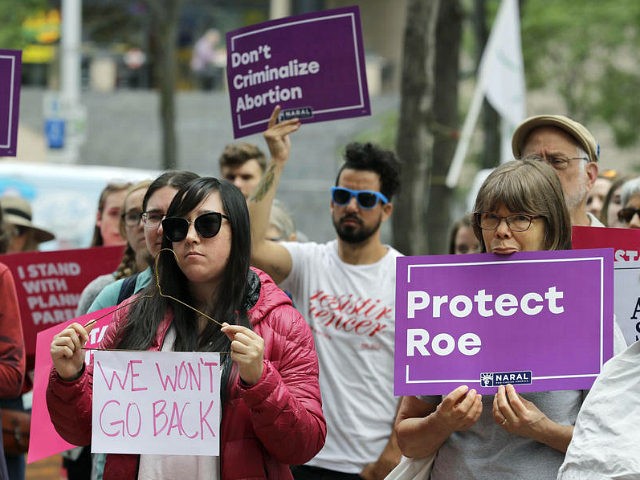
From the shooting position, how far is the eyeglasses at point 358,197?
5676mm

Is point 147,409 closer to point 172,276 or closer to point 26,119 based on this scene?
point 172,276

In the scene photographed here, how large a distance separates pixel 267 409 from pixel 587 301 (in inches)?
42.3

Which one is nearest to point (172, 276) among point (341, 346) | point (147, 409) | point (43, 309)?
point (147, 409)

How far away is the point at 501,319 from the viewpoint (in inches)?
159

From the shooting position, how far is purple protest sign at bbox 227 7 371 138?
5.83 metres

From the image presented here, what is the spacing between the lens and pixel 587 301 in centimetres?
403

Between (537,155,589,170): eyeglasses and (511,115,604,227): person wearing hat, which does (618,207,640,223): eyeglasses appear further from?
(537,155,589,170): eyeglasses

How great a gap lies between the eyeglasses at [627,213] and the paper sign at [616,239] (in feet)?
Answer: 2.45

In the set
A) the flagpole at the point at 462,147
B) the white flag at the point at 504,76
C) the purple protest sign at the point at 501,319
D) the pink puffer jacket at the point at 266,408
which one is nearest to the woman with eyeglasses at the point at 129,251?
the pink puffer jacket at the point at 266,408

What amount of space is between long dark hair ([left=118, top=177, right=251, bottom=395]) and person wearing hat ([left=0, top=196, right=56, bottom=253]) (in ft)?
10.8

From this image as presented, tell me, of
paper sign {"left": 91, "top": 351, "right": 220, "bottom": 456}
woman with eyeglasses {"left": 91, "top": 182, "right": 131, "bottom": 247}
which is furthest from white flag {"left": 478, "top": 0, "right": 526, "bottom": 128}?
paper sign {"left": 91, "top": 351, "right": 220, "bottom": 456}

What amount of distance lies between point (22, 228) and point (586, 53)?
17.4m

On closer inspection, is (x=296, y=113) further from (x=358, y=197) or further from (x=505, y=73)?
(x=505, y=73)

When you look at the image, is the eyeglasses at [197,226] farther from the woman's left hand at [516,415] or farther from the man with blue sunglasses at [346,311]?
the man with blue sunglasses at [346,311]
